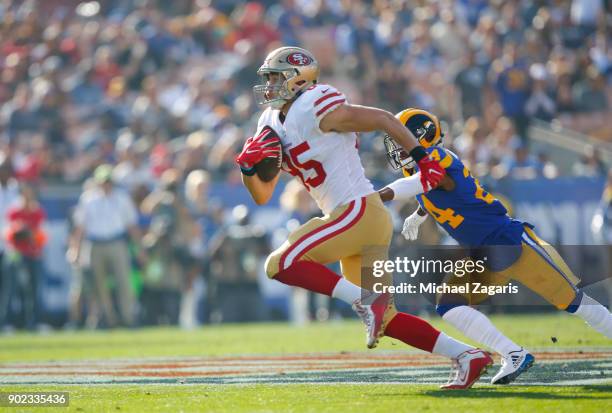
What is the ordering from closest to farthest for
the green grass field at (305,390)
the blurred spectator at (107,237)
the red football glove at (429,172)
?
1. the green grass field at (305,390)
2. the red football glove at (429,172)
3. the blurred spectator at (107,237)

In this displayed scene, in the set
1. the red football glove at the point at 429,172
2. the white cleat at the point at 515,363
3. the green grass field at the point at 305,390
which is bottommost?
the green grass field at the point at 305,390

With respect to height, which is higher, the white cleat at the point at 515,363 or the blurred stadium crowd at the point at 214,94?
the blurred stadium crowd at the point at 214,94

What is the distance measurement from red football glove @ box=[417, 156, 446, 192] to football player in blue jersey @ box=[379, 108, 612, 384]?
14 centimetres

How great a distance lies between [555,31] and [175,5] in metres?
6.43

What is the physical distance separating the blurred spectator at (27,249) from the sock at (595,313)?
883cm

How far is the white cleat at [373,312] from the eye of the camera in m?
5.97

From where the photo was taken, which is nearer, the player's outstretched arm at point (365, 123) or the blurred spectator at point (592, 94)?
the player's outstretched arm at point (365, 123)

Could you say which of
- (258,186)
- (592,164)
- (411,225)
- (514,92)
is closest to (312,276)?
(258,186)

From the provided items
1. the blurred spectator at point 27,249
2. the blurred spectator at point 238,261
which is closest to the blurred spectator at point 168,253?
the blurred spectator at point 238,261

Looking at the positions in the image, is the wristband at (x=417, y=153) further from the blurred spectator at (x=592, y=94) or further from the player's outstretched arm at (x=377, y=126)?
the blurred spectator at (x=592, y=94)

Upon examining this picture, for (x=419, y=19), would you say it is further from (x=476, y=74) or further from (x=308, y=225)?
(x=308, y=225)

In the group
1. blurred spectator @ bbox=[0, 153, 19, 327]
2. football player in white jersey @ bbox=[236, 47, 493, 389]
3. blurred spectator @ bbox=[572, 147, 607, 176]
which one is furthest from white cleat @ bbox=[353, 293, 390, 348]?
blurred spectator @ bbox=[572, 147, 607, 176]

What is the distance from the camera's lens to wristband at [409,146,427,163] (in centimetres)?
622

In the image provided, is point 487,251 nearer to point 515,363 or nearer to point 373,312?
point 515,363
